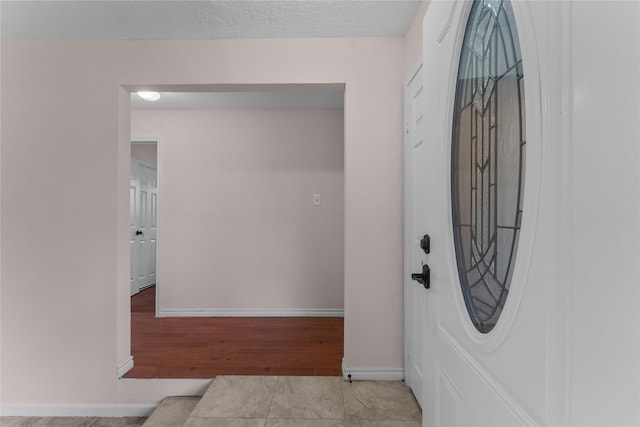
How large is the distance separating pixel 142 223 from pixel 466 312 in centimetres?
481

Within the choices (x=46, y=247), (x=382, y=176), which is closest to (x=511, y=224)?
(x=382, y=176)

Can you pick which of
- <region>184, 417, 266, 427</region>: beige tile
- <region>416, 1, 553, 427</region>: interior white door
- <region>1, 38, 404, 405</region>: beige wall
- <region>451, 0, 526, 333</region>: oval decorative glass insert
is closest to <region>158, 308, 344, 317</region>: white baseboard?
<region>1, 38, 404, 405</region>: beige wall

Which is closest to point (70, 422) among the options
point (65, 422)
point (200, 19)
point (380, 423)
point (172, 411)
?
point (65, 422)

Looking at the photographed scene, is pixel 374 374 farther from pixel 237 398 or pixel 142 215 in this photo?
pixel 142 215

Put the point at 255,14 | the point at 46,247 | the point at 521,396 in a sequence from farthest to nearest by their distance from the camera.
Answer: the point at 46,247 → the point at 255,14 → the point at 521,396

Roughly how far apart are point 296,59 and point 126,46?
3.62ft

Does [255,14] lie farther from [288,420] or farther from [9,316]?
[9,316]

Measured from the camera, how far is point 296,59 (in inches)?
77.4

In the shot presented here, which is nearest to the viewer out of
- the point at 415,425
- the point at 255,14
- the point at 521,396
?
the point at 521,396

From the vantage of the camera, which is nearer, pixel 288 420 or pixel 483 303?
pixel 483 303

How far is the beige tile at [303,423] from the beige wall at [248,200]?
5.40 feet

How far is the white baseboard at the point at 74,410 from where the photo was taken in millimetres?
1941

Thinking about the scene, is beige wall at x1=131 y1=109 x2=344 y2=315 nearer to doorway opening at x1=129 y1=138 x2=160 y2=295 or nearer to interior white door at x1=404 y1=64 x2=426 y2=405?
doorway opening at x1=129 y1=138 x2=160 y2=295

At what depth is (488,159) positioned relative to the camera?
687 millimetres
